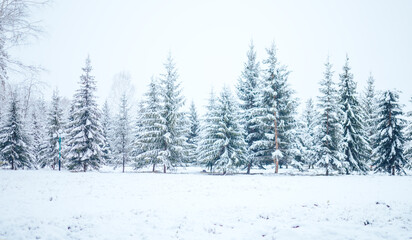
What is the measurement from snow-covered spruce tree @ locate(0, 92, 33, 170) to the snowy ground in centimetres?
1995

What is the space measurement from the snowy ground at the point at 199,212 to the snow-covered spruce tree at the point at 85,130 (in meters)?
12.6

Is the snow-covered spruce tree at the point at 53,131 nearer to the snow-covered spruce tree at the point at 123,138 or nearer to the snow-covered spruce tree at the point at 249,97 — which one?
the snow-covered spruce tree at the point at 123,138

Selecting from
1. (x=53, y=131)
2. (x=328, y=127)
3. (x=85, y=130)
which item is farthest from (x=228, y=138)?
(x=53, y=131)

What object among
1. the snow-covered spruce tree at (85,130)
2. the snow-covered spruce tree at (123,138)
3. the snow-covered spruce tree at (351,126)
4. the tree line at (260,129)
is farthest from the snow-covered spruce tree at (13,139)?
the snow-covered spruce tree at (351,126)

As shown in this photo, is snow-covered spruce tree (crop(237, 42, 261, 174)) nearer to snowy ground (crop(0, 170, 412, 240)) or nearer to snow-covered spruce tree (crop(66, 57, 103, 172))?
snowy ground (crop(0, 170, 412, 240))

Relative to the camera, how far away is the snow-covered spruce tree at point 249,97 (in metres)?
28.3

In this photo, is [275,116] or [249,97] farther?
[249,97]

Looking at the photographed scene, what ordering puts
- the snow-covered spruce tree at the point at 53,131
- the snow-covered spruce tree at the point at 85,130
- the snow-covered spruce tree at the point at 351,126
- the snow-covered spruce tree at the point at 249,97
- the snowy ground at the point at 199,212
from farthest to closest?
the snow-covered spruce tree at the point at 53,131 < the snow-covered spruce tree at the point at 85,130 < the snow-covered spruce tree at the point at 249,97 < the snow-covered spruce tree at the point at 351,126 < the snowy ground at the point at 199,212

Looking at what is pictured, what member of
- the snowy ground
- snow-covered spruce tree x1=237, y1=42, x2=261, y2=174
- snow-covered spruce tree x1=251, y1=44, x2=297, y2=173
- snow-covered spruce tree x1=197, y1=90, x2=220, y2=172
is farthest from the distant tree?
the snowy ground

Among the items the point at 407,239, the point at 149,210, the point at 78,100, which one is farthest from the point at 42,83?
the point at 78,100

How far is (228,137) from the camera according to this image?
27.1 metres

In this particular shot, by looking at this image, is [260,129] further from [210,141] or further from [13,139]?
[13,139]

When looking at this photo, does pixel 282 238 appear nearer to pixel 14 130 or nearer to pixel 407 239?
pixel 407 239

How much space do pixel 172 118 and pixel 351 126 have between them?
20.1 m
